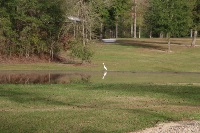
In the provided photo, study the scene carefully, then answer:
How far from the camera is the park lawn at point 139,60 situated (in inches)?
1427

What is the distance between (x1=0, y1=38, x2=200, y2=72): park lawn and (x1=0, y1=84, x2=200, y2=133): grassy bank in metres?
16.8

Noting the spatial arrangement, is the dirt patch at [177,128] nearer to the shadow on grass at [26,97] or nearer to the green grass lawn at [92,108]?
the green grass lawn at [92,108]

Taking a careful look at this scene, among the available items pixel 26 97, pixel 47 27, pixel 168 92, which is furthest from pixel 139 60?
pixel 26 97

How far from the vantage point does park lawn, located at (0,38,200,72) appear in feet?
119

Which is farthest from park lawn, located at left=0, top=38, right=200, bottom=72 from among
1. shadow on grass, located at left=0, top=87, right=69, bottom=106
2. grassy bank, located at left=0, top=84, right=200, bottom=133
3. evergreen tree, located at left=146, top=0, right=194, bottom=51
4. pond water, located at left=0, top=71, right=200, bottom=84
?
shadow on grass, located at left=0, top=87, right=69, bottom=106

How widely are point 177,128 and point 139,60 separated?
108 feet

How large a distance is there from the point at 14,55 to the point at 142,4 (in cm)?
4266

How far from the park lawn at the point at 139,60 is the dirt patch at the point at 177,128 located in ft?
79.9

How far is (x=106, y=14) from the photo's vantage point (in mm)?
68500

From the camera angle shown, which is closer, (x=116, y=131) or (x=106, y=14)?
(x=116, y=131)

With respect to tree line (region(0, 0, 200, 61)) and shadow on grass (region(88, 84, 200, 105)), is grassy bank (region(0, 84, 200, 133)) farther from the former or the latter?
tree line (region(0, 0, 200, 61))

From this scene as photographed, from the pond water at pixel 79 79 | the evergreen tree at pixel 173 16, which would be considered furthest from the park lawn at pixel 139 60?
the pond water at pixel 79 79

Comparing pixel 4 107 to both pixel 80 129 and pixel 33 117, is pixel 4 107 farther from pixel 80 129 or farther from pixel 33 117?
pixel 80 129

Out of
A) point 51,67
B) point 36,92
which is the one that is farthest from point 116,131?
point 51,67
